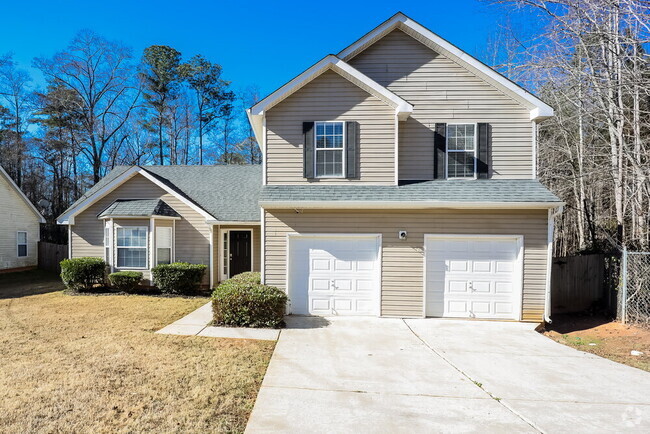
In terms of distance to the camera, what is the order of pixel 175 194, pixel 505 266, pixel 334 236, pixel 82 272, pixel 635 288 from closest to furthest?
pixel 635 288 → pixel 505 266 → pixel 334 236 → pixel 82 272 → pixel 175 194

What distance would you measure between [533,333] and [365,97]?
6.97m

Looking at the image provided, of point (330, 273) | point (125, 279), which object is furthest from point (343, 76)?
point (125, 279)

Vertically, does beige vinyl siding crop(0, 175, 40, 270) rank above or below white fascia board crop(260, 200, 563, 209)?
below

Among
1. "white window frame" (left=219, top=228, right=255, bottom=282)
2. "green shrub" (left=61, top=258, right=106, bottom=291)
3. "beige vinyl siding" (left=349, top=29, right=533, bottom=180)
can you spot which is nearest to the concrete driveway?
"beige vinyl siding" (left=349, top=29, right=533, bottom=180)

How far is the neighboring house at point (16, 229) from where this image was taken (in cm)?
1691

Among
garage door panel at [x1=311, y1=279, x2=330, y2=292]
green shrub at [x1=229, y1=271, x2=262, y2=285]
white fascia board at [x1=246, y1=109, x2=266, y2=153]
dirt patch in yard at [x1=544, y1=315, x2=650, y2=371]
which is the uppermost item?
white fascia board at [x1=246, y1=109, x2=266, y2=153]

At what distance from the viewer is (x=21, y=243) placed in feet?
59.1

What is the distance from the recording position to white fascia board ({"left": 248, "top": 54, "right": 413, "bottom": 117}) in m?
8.43

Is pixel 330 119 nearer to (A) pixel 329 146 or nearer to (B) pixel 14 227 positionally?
(A) pixel 329 146

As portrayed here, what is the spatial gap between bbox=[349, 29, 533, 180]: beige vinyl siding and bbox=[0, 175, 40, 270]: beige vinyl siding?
1934 cm

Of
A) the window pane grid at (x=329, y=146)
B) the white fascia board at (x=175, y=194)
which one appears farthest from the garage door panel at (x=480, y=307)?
the white fascia board at (x=175, y=194)

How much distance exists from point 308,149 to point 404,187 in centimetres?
270

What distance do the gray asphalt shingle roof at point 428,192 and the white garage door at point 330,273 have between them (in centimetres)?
108

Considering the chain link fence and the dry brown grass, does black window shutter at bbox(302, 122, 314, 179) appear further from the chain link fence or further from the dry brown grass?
the chain link fence
